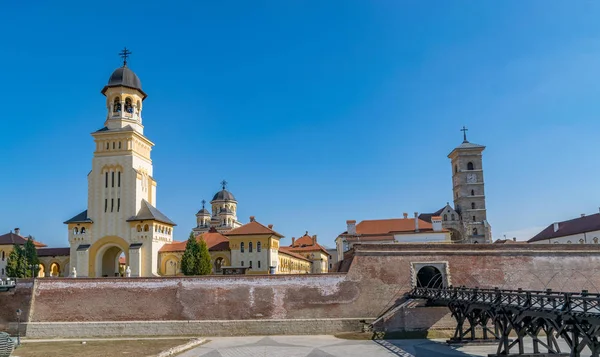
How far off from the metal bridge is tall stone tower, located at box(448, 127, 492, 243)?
37243 mm

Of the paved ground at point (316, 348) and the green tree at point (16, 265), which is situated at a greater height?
the green tree at point (16, 265)

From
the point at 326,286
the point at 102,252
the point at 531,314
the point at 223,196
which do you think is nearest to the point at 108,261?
the point at 102,252

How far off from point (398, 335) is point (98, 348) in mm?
16787

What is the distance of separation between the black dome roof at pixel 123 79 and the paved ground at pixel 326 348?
2971 centimetres

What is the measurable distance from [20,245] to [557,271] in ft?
178

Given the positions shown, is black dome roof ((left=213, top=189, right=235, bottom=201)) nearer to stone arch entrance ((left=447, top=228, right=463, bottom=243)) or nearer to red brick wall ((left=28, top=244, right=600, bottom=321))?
stone arch entrance ((left=447, top=228, right=463, bottom=243))

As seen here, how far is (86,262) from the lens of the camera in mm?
48938

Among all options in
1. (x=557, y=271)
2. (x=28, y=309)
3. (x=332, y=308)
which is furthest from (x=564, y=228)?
(x=28, y=309)

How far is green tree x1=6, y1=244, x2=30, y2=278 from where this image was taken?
5544cm

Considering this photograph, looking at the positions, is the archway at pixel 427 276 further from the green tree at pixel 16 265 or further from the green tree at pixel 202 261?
the green tree at pixel 16 265

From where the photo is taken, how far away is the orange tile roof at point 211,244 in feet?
177

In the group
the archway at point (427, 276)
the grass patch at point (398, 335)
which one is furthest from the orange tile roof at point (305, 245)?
the grass patch at point (398, 335)

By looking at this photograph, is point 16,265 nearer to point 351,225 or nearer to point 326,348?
point 351,225

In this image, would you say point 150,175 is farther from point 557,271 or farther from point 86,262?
point 557,271
